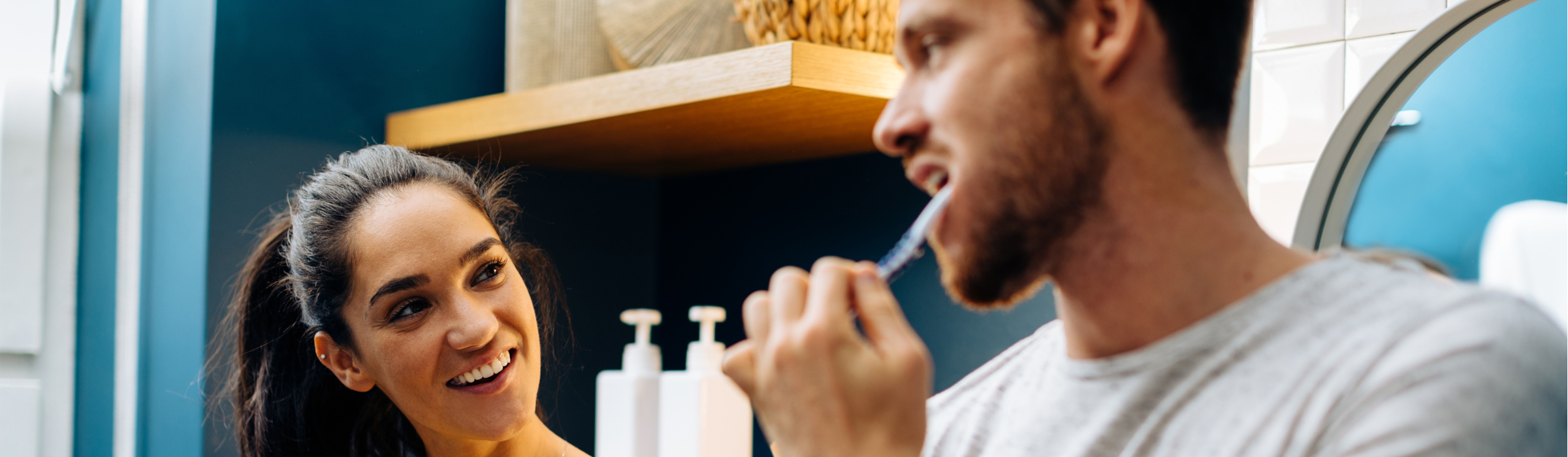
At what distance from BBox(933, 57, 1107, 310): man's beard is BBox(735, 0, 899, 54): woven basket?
0.40m

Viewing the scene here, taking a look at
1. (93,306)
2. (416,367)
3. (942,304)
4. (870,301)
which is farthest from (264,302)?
(870,301)

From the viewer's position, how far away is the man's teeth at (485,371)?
0.90 meters

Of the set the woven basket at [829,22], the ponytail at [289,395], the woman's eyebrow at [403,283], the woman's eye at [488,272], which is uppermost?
the woven basket at [829,22]

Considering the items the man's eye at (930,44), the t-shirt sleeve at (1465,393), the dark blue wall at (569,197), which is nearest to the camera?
the t-shirt sleeve at (1465,393)

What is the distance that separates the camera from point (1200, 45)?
48 centimetres

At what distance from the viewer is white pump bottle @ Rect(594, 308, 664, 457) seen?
0.97m

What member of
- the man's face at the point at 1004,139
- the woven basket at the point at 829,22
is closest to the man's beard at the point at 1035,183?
the man's face at the point at 1004,139

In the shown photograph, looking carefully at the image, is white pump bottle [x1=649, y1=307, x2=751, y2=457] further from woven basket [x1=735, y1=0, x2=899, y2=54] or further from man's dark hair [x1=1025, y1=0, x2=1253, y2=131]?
man's dark hair [x1=1025, y1=0, x2=1253, y2=131]

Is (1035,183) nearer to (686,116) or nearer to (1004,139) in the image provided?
(1004,139)

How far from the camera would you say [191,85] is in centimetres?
119

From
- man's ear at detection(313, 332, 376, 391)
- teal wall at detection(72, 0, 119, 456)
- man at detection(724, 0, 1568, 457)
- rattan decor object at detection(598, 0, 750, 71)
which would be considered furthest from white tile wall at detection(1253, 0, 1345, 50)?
teal wall at detection(72, 0, 119, 456)

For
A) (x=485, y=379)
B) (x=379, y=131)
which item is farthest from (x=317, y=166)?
(x=485, y=379)

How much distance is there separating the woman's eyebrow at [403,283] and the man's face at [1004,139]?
1.76 ft

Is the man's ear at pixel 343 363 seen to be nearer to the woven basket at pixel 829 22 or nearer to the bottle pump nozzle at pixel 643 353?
the bottle pump nozzle at pixel 643 353
